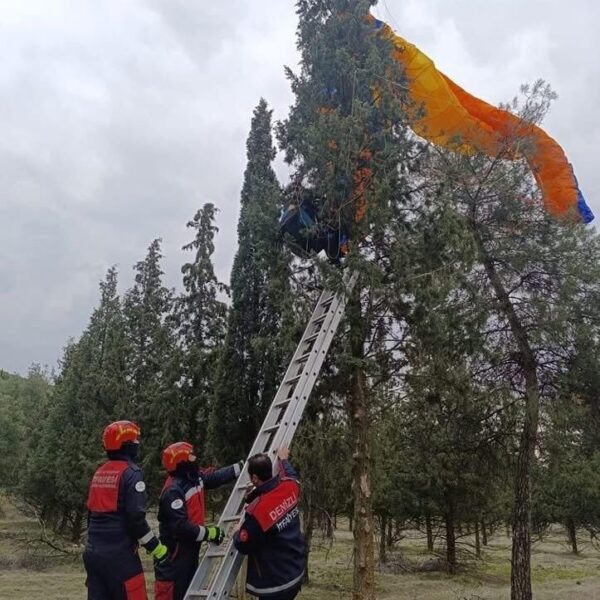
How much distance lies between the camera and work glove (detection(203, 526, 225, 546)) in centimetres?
555

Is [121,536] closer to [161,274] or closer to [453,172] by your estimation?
[453,172]

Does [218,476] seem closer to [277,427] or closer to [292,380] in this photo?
[277,427]

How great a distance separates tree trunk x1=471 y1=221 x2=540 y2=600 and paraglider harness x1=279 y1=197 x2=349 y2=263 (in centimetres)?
370

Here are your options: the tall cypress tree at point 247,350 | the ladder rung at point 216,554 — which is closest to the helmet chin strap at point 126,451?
the ladder rung at point 216,554

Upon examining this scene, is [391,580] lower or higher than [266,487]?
lower

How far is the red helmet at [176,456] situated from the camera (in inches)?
230

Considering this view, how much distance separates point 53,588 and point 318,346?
13.0 m

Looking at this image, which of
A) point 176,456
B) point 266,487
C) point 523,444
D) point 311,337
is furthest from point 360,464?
point 523,444

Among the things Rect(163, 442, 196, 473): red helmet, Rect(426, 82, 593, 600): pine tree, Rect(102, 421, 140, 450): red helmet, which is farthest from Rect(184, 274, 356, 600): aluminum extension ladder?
Rect(426, 82, 593, 600): pine tree

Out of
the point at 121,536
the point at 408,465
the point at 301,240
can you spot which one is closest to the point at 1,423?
the point at 408,465

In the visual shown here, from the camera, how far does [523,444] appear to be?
12.2 meters

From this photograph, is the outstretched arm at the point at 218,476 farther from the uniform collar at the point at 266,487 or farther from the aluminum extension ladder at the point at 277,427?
the uniform collar at the point at 266,487

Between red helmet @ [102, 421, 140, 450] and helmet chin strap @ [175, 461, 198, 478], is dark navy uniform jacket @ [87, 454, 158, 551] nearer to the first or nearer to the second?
red helmet @ [102, 421, 140, 450]

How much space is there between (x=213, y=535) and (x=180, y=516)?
359 millimetres
